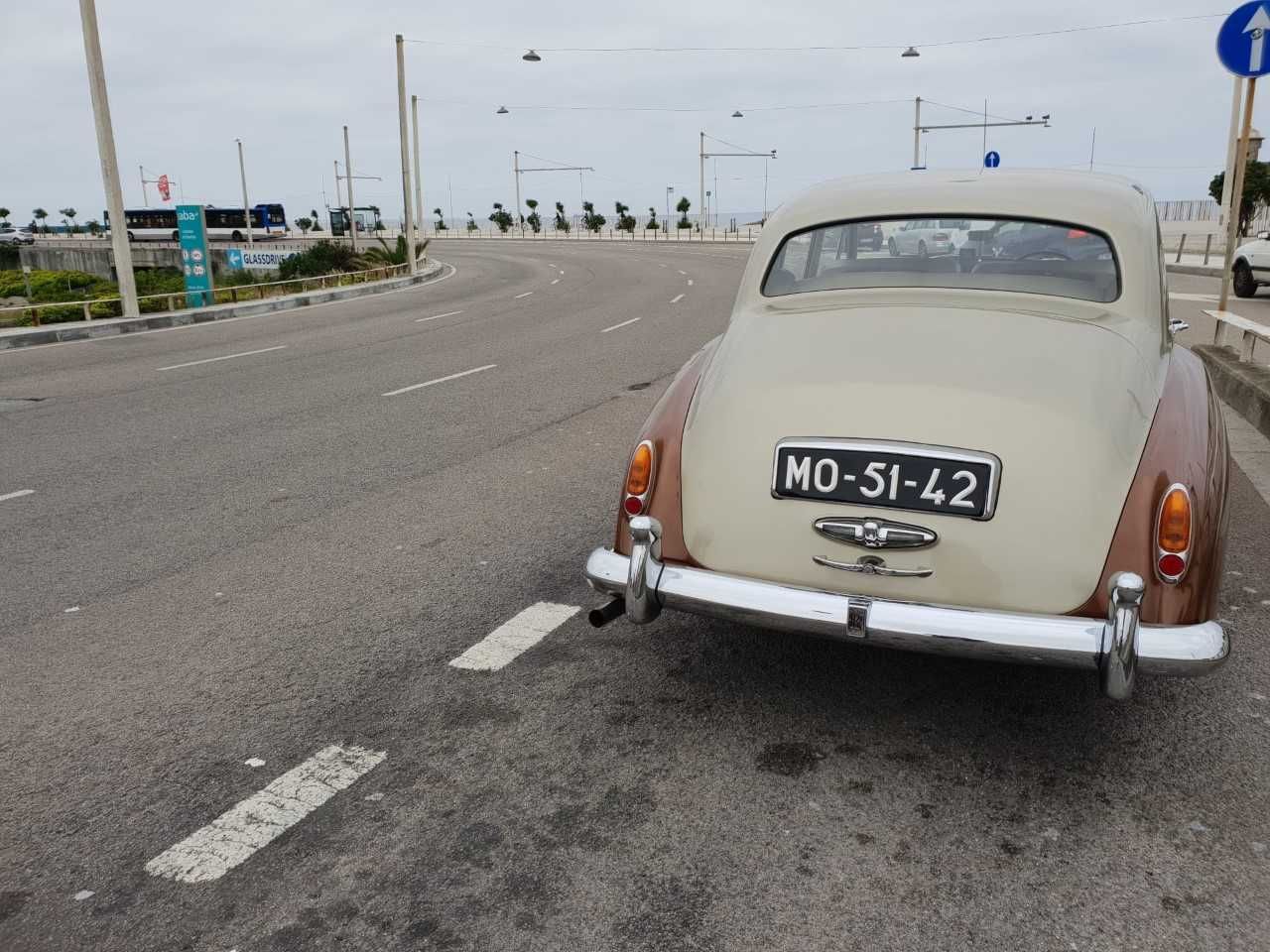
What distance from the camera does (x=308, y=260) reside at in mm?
41906

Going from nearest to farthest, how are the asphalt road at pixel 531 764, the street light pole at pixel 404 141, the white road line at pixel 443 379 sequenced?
1. the asphalt road at pixel 531 764
2. the white road line at pixel 443 379
3. the street light pole at pixel 404 141

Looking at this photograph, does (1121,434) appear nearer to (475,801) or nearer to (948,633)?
(948,633)

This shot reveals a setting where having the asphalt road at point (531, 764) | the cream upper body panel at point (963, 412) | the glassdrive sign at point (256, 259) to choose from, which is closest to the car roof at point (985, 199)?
the cream upper body panel at point (963, 412)

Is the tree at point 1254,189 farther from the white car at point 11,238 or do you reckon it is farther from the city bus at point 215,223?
the white car at point 11,238

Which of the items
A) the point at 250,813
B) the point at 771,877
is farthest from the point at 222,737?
the point at 771,877

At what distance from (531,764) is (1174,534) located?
204cm

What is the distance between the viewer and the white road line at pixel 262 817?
268cm

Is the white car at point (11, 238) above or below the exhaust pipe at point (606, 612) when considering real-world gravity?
above

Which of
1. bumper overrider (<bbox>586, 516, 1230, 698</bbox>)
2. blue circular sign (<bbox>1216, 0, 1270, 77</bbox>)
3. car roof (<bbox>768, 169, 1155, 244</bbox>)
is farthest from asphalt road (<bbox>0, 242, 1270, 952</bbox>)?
blue circular sign (<bbox>1216, 0, 1270, 77</bbox>)

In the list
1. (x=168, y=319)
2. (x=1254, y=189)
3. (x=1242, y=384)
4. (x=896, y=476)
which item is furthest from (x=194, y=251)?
(x=1254, y=189)

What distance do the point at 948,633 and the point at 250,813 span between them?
206cm

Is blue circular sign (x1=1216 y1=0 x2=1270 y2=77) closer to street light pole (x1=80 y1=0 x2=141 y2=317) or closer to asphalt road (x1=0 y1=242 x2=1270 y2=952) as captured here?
asphalt road (x1=0 y1=242 x2=1270 y2=952)

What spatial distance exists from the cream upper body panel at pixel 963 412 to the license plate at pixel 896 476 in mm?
30

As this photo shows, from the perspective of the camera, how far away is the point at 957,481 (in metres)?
2.98
